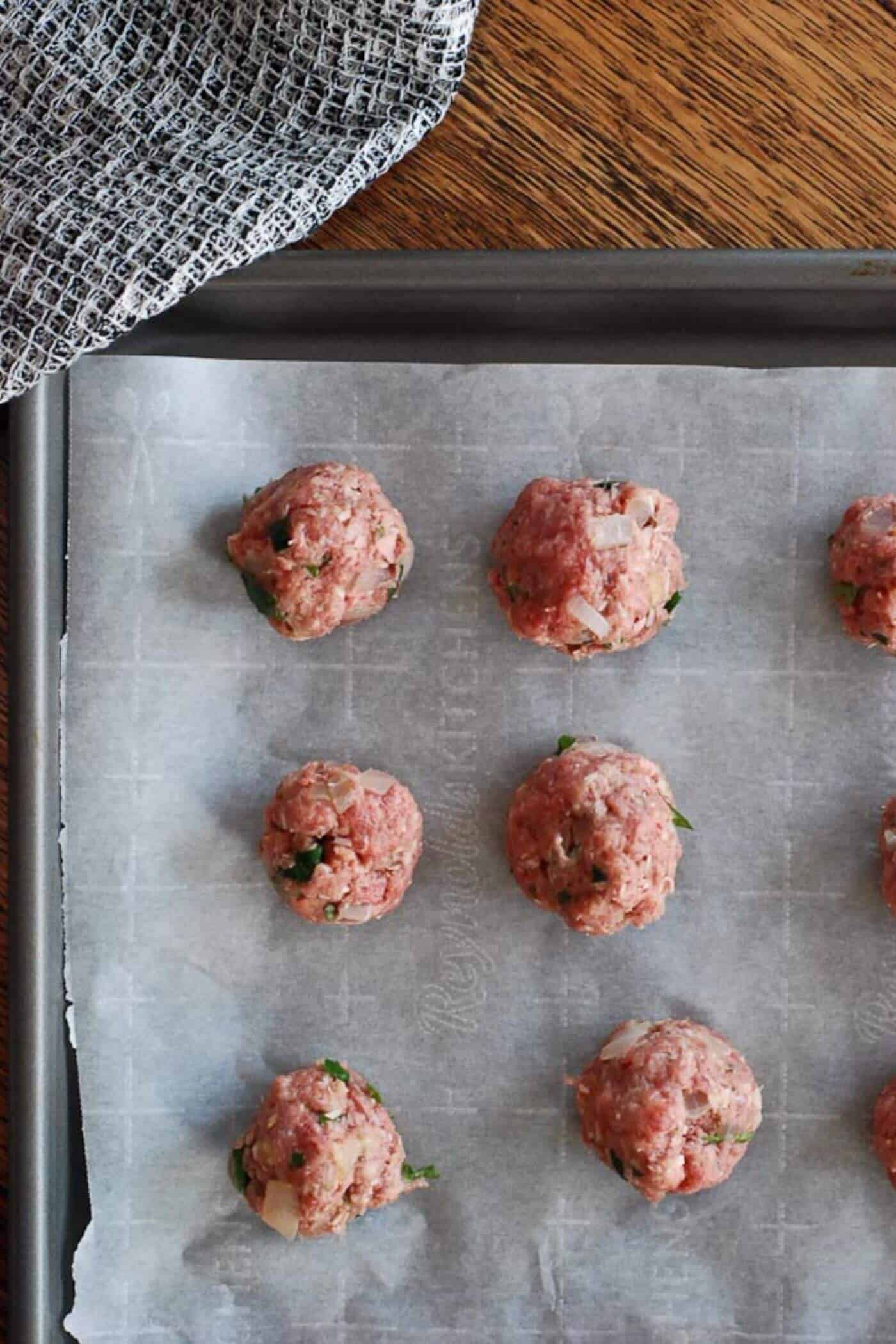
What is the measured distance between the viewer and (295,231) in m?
1.50

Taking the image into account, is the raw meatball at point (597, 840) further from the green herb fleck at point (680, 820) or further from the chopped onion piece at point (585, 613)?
the chopped onion piece at point (585, 613)

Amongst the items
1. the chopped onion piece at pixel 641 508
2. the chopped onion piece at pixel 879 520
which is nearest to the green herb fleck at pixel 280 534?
the chopped onion piece at pixel 641 508

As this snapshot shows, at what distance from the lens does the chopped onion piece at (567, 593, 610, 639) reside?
149 centimetres

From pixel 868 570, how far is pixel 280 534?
645mm

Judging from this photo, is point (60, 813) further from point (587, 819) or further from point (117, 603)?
point (587, 819)

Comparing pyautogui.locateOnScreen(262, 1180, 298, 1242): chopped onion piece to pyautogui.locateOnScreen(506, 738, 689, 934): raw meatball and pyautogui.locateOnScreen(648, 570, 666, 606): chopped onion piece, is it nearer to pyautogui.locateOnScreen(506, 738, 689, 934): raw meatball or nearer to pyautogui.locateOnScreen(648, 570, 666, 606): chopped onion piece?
pyautogui.locateOnScreen(506, 738, 689, 934): raw meatball

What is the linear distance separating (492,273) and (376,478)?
10.3 inches

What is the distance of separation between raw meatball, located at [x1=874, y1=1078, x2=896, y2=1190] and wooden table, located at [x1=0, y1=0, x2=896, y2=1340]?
Result: 3.13 ft

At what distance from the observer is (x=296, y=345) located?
158 cm

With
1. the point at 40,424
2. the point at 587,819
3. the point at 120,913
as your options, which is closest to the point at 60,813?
the point at 120,913

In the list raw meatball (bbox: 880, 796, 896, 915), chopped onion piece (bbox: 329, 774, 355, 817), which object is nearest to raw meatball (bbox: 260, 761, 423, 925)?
chopped onion piece (bbox: 329, 774, 355, 817)

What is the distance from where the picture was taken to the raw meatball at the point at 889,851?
1520 mm

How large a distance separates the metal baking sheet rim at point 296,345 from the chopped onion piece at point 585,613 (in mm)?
297

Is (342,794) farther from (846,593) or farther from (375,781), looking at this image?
(846,593)
